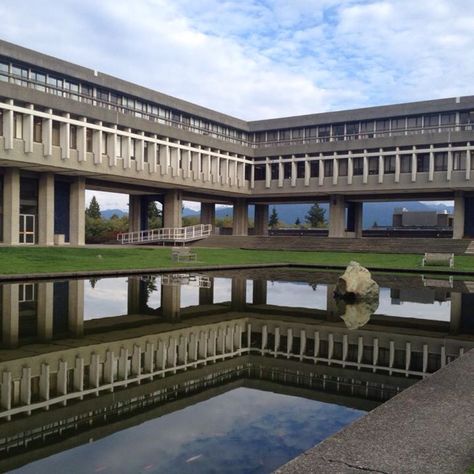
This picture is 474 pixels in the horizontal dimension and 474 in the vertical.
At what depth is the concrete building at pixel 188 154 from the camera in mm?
41969

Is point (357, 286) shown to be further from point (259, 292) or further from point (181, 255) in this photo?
point (181, 255)

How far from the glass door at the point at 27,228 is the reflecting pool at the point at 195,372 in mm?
28974

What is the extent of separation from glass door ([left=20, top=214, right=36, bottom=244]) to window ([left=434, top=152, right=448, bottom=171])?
1526 inches

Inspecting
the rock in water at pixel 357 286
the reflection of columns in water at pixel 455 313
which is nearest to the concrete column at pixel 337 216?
the reflection of columns in water at pixel 455 313

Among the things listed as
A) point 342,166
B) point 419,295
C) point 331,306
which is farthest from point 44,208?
point 331,306

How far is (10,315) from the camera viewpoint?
13.1 m

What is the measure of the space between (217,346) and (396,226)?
74.9m

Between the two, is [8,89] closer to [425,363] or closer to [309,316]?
[309,316]

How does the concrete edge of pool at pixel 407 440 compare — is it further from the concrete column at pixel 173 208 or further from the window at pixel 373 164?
the window at pixel 373 164

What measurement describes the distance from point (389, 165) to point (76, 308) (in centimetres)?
4886

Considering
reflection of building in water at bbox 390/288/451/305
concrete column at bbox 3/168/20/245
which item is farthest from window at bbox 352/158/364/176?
reflection of building in water at bbox 390/288/451/305

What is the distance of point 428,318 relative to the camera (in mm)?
14344

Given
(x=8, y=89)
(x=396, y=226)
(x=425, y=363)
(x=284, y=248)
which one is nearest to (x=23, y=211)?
(x=8, y=89)

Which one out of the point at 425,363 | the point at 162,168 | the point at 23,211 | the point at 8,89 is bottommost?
the point at 425,363
